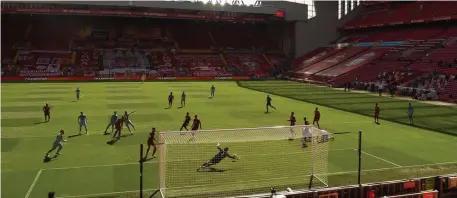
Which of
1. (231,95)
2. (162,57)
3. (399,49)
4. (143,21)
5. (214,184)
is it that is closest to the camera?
(214,184)

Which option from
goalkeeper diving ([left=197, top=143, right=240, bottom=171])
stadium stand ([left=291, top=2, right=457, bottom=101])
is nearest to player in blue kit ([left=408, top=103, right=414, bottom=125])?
goalkeeper diving ([left=197, top=143, right=240, bottom=171])

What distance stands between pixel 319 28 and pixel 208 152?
225ft

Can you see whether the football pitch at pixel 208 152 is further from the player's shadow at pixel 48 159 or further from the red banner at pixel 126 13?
the red banner at pixel 126 13

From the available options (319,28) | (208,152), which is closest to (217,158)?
(208,152)

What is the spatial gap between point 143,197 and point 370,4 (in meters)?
77.9

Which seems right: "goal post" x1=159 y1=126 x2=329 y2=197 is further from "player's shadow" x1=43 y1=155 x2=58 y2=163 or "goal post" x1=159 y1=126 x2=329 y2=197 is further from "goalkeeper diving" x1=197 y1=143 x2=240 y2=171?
"player's shadow" x1=43 y1=155 x2=58 y2=163

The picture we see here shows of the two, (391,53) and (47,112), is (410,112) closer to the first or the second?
(47,112)

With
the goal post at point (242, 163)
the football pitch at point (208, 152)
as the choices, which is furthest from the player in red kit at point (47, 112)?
the goal post at point (242, 163)

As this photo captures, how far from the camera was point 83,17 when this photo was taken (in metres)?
81.0

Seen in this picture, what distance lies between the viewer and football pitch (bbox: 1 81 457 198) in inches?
563

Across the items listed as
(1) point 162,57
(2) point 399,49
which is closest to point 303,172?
(2) point 399,49

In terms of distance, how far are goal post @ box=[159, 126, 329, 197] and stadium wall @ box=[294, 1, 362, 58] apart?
2539 inches

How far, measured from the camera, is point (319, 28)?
81.6 m

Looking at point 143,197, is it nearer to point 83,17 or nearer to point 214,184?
point 214,184
